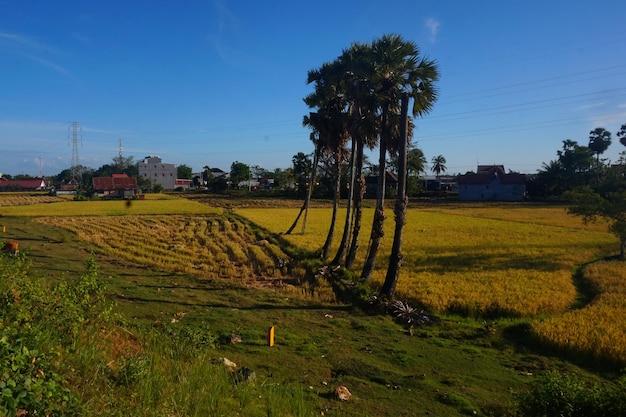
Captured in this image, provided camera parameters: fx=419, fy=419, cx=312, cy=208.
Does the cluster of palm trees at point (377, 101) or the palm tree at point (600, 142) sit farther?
the palm tree at point (600, 142)

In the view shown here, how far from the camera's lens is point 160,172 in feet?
470

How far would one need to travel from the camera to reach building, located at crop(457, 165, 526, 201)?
9475cm

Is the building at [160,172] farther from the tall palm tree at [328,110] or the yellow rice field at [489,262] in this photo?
the tall palm tree at [328,110]

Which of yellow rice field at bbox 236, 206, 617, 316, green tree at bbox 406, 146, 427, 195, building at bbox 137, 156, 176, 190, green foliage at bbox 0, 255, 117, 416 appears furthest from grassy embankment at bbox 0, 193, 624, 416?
building at bbox 137, 156, 176, 190

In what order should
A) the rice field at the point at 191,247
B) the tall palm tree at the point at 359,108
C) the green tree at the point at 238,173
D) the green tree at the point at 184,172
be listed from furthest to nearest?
the green tree at the point at 184,172, the green tree at the point at 238,173, the rice field at the point at 191,247, the tall palm tree at the point at 359,108

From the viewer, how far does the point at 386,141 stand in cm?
1878

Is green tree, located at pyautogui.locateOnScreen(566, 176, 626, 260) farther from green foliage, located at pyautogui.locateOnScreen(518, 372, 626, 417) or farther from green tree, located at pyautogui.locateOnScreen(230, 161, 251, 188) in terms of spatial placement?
green tree, located at pyautogui.locateOnScreen(230, 161, 251, 188)

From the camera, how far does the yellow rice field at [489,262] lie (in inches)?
614

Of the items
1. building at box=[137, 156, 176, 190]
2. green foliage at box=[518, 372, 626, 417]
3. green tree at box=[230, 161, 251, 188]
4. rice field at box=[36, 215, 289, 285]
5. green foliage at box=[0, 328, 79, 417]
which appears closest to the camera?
green foliage at box=[0, 328, 79, 417]

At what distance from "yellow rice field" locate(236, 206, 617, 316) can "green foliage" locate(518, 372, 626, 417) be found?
8276 mm

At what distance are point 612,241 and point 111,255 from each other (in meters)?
36.9

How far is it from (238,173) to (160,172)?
111 feet

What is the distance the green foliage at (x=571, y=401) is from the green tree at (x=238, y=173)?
121 meters

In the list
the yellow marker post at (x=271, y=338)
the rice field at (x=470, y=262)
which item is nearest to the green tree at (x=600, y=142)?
the rice field at (x=470, y=262)
